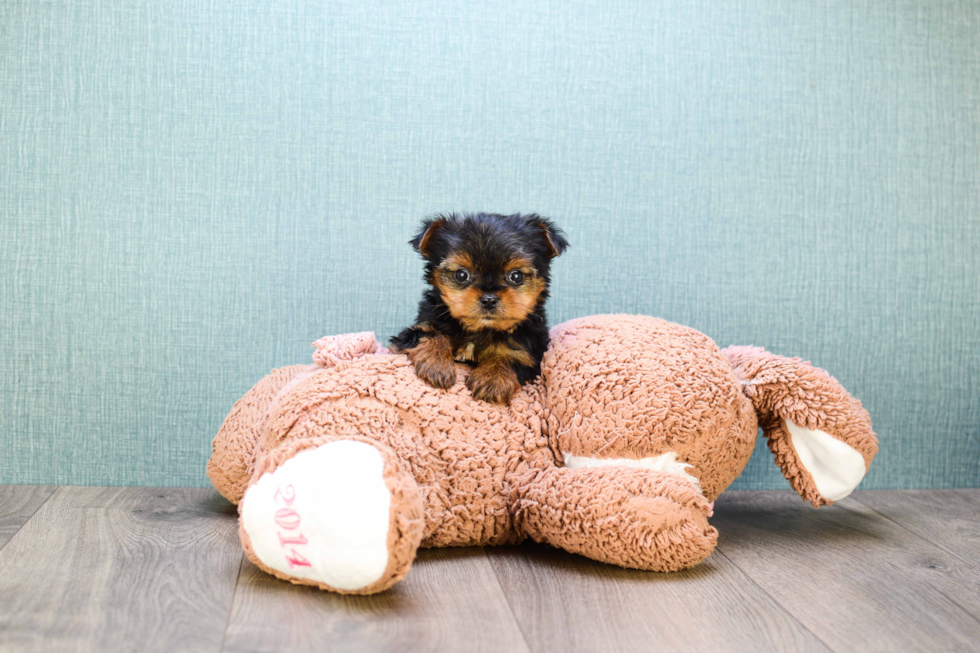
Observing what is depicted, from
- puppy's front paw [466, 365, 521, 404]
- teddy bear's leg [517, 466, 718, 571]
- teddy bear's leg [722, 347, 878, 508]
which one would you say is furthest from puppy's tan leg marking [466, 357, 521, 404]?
teddy bear's leg [722, 347, 878, 508]

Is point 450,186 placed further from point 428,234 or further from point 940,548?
point 940,548

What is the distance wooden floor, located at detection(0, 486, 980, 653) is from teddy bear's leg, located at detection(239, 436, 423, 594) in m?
0.07

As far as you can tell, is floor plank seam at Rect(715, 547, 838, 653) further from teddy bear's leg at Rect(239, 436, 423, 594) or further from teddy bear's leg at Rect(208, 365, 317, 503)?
teddy bear's leg at Rect(208, 365, 317, 503)

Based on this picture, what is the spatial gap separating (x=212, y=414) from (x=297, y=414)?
75 cm

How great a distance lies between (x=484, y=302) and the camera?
161cm

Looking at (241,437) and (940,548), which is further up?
(241,437)

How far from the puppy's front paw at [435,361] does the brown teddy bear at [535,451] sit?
21mm

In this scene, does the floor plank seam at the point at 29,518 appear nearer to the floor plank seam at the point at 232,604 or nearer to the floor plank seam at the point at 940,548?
the floor plank seam at the point at 232,604

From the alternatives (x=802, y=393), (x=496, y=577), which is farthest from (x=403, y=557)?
(x=802, y=393)

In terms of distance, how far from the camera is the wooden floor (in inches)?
48.8

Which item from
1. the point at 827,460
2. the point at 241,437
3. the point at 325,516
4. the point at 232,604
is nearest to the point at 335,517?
the point at 325,516

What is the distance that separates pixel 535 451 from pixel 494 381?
0.18 metres

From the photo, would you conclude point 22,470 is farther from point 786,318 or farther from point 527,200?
Result: point 786,318

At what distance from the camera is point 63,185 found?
218cm
